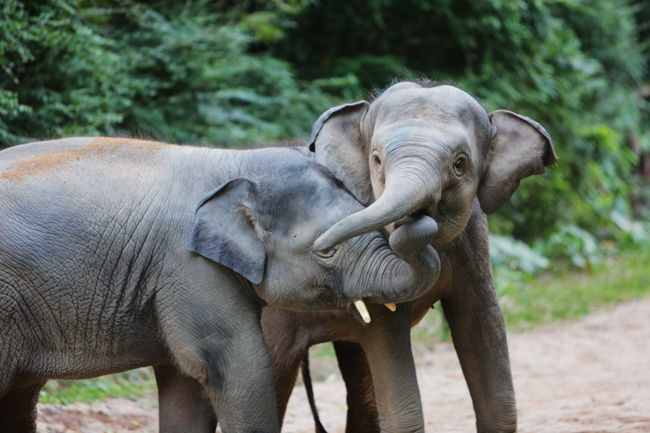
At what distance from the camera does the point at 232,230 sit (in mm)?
5371

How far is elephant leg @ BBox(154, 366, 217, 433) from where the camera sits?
19.2 feet

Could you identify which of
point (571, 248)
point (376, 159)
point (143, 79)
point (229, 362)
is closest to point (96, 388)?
point (143, 79)

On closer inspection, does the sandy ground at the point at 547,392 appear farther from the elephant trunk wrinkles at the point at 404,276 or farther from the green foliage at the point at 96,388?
the elephant trunk wrinkles at the point at 404,276

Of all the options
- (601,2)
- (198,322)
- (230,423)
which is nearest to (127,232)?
(198,322)

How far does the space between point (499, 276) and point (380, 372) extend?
8.08m

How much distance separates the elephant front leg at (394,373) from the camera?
5.54 m

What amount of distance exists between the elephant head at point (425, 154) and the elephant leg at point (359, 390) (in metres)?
1.39

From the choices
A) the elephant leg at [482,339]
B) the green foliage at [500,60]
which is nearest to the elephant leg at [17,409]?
the elephant leg at [482,339]

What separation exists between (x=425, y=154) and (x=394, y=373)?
110 cm

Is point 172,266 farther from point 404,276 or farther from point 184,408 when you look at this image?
point 404,276

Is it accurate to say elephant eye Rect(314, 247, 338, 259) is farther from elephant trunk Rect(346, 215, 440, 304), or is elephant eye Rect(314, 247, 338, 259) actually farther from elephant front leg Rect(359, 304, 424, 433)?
elephant front leg Rect(359, 304, 424, 433)

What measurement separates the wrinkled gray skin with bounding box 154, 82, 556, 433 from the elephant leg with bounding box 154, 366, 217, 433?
1 cm

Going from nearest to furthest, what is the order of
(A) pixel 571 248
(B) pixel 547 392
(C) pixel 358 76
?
(B) pixel 547 392 → (C) pixel 358 76 → (A) pixel 571 248

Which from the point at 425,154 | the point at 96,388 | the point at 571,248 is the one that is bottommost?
the point at 571,248
